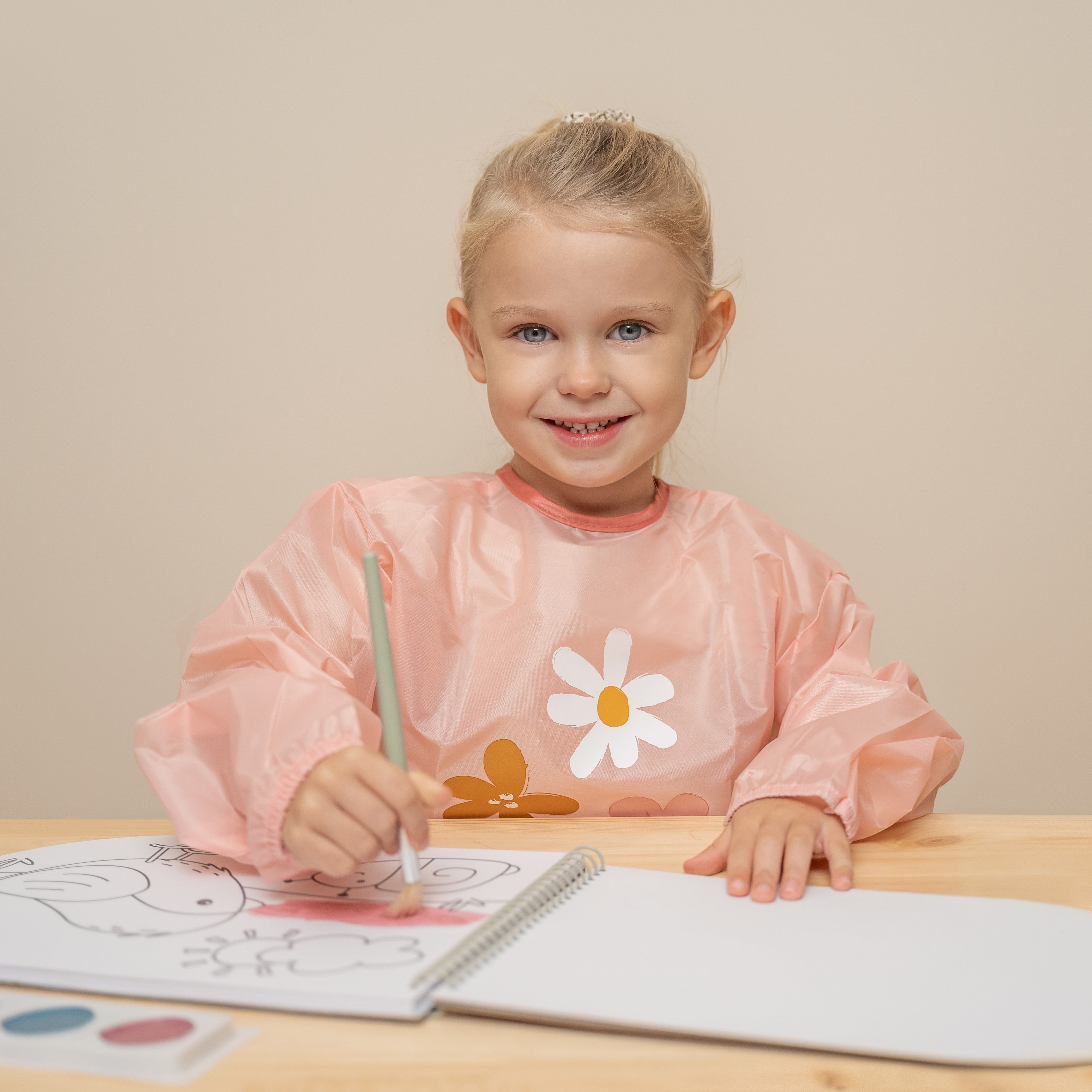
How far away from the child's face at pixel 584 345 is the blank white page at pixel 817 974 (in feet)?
1.53

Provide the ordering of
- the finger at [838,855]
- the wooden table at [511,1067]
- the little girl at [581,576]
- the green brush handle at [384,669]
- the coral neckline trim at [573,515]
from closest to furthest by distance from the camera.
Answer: the wooden table at [511,1067] < the green brush handle at [384,669] < the finger at [838,855] < the little girl at [581,576] < the coral neckline trim at [573,515]

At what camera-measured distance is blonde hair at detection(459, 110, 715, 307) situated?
93 cm

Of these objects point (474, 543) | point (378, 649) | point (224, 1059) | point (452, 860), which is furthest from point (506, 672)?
point (224, 1059)

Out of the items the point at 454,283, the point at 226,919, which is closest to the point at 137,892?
the point at 226,919

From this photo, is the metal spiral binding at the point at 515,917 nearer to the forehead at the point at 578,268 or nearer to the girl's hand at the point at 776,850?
the girl's hand at the point at 776,850

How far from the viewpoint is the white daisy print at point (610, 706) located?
921mm

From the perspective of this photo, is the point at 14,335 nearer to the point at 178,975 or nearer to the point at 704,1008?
the point at 178,975

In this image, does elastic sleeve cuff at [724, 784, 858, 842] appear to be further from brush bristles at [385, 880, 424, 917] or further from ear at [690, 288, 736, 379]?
ear at [690, 288, 736, 379]

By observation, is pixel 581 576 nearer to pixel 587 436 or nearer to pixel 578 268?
pixel 587 436

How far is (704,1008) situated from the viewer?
16.7 inches

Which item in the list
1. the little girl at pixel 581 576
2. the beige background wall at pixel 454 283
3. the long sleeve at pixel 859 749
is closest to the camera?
the long sleeve at pixel 859 749

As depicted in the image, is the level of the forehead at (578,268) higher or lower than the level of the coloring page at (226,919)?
higher

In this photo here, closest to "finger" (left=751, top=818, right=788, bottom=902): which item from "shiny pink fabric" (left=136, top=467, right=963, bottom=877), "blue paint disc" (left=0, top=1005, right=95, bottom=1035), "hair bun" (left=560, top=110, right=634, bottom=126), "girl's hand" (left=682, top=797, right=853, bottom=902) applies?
"girl's hand" (left=682, top=797, right=853, bottom=902)

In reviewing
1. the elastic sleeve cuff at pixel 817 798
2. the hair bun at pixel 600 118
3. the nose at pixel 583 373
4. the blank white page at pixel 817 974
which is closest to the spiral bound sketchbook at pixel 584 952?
the blank white page at pixel 817 974
